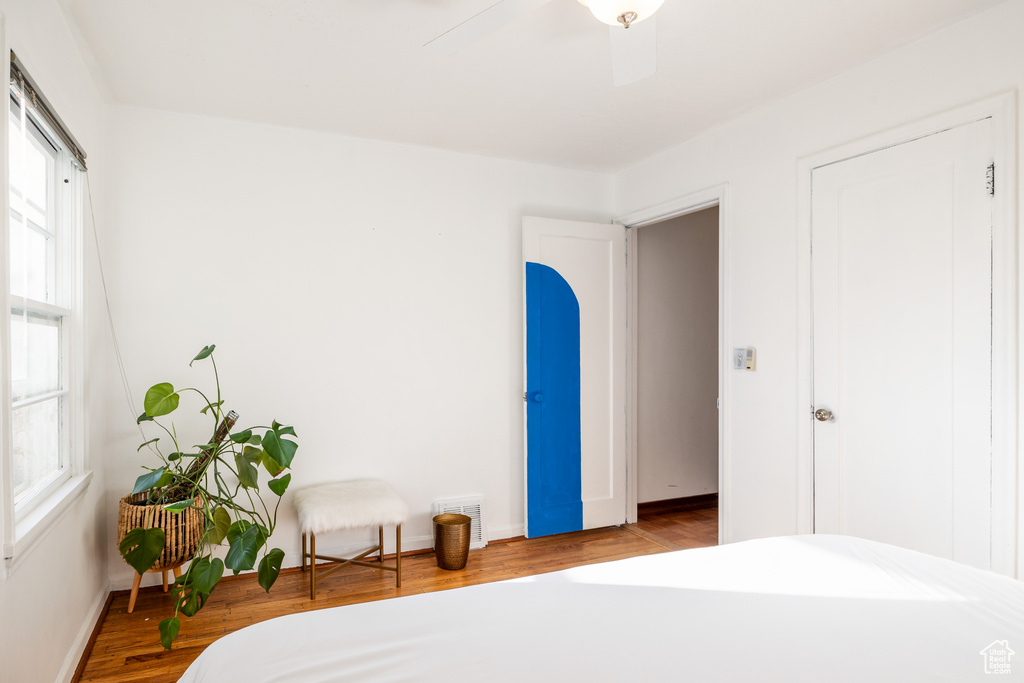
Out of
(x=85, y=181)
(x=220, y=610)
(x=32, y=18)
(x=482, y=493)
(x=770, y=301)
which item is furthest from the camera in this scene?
(x=482, y=493)

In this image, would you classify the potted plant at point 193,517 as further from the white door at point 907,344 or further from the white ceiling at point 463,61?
the white door at point 907,344

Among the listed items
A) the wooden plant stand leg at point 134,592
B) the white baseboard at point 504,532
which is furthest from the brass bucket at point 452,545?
the wooden plant stand leg at point 134,592

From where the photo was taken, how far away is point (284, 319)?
3.35 meters

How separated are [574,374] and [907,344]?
203cm

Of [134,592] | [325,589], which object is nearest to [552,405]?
[325,589]

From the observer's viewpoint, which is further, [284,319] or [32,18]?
[284,319]

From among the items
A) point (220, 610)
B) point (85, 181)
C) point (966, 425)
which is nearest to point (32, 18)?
point (85, 181)

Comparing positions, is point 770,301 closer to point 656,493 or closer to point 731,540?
point 731,540

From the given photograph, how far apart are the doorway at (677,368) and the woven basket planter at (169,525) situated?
3.10 meters

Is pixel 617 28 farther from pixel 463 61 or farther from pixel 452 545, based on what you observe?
pixel 452 545

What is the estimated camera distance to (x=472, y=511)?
3764 millimetres

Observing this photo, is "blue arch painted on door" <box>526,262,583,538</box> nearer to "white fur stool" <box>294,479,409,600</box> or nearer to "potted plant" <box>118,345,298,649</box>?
"white fur stool" <box>294,479,409,600</box>

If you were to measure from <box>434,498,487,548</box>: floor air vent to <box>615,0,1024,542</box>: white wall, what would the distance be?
153cm

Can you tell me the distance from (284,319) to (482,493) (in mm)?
1692
